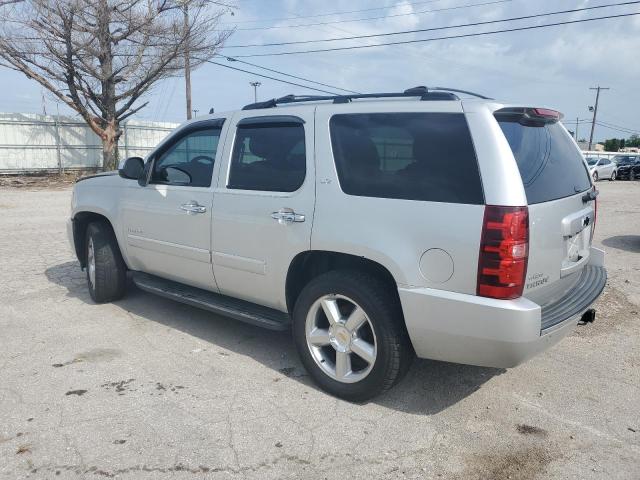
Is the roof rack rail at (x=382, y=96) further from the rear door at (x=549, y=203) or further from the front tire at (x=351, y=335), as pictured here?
the front tire at (x=351, y=335)

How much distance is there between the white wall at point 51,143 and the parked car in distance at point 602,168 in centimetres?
2511

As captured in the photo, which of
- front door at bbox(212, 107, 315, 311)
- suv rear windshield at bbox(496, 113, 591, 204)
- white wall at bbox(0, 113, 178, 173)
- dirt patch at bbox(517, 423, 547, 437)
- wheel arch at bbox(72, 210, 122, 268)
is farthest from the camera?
white wall at bbox(0, 113, 178, 173)

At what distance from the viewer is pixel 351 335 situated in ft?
11.2

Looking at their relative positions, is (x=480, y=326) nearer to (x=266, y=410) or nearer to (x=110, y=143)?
(x=266, y=410)

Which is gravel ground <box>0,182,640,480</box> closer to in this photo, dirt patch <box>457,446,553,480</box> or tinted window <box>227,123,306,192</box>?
dirt patch <box>457,446,553,480</box>

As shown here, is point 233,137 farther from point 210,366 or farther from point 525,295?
point 525,295

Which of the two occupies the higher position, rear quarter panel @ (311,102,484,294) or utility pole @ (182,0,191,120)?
utility pole @ (182,0,191,120)

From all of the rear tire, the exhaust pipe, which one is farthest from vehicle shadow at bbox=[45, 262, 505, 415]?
the exhaust pipe

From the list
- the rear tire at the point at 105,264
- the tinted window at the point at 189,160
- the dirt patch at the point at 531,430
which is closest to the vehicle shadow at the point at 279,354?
the rear tire at the point at 105,264

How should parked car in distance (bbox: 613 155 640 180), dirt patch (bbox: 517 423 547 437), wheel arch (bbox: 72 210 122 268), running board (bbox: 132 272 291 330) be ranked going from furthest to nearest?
1. parked car in distance (bbox: 613 155 640 180)
2. wheel arch (bbox: 72 210 122 268)
3. running board (bbox: 132 272 291 330)
4. dirt patch (bbox: 517 423 547 437)

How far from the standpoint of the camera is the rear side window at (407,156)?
116 inches

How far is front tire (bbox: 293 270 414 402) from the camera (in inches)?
127

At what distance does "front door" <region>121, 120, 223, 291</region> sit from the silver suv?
0.02m

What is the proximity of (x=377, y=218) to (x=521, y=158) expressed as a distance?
0.88 m
